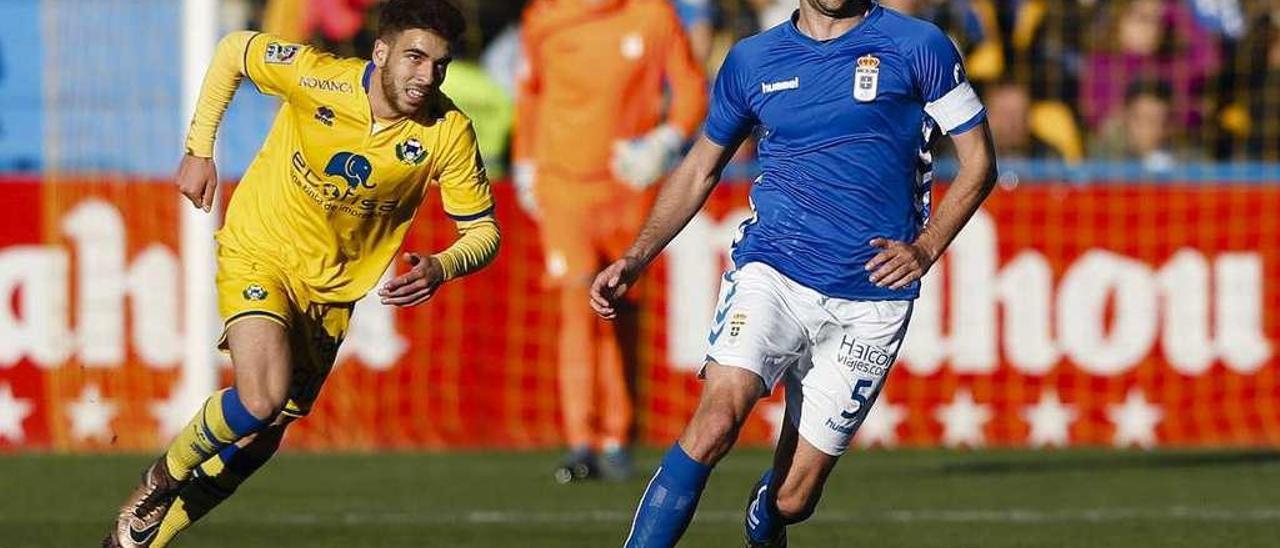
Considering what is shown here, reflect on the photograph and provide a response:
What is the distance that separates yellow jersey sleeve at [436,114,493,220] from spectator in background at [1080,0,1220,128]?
767 centimetres

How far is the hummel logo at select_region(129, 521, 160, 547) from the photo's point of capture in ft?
25.8

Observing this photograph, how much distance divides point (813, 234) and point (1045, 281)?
6.35 metres

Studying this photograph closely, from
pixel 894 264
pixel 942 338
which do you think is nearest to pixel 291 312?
pixel 894 264

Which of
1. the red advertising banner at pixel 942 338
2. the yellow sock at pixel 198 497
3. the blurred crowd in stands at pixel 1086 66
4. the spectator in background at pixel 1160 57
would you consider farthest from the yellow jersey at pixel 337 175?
the spectator in background at pixel 1160 57

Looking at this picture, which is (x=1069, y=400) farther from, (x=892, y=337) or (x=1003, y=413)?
(x=892, y=337)

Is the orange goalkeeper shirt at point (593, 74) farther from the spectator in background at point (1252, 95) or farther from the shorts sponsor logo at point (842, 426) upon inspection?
the shorts sponsor logo at point (842, 426)

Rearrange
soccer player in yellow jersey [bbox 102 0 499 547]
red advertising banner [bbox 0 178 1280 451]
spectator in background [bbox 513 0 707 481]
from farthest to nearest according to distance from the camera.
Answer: red advertising banner [bbox 0 178 1280 451] → spectator in background [bbox 513 0 707 481] → soccer player in yellow jersey [bbox 102 0 499 547]

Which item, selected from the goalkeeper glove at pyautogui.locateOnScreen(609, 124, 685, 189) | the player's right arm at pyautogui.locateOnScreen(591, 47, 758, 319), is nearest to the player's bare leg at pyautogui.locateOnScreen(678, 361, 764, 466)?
the player's right arm at pyautogui.locateOnScreen(591, 47, 758, 319)

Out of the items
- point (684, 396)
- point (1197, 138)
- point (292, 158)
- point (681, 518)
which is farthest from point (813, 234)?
point (1197, 138)

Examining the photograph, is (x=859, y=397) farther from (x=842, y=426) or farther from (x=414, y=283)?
(x=414, y=283)

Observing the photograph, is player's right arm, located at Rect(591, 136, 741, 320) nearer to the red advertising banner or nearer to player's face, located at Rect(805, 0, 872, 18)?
player's face, located at Rect(805, 0, 872, 18)

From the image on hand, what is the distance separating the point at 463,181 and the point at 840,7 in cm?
140

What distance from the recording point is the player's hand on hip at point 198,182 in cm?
783

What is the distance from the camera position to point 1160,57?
582 inches
